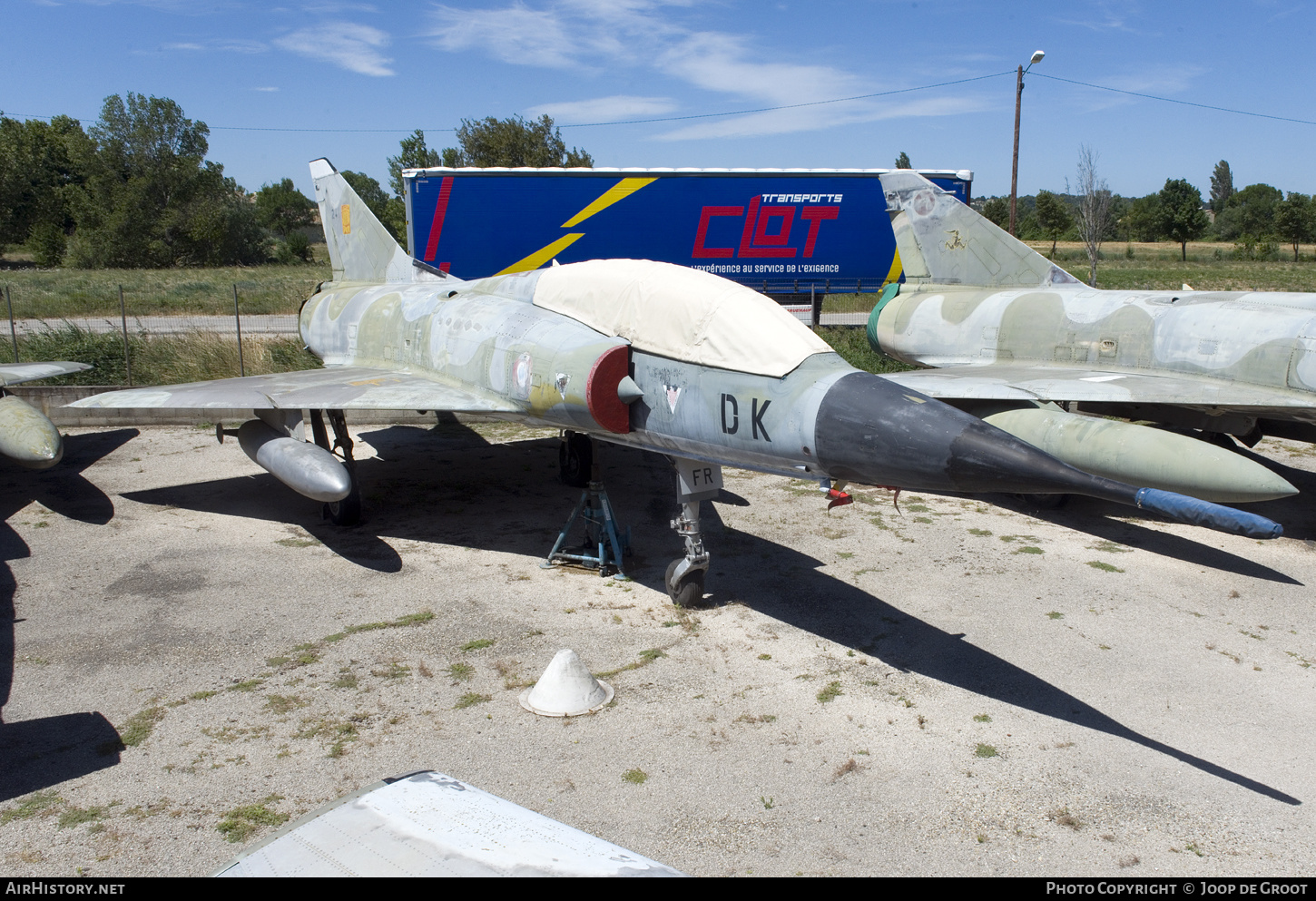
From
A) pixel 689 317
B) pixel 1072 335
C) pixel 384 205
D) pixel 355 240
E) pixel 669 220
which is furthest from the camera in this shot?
pixel 384 205

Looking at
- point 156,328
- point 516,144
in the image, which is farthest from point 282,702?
point 516,144

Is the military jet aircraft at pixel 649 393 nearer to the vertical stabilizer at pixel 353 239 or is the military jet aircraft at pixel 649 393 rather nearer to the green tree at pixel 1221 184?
the vertical stabilizer at pixel 353 239

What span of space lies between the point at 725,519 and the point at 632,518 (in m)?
1.18

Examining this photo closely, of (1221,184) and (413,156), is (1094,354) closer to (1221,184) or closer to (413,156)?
(413,156)

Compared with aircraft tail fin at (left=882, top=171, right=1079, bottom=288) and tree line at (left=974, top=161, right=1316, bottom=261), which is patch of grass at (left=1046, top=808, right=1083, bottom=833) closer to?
aircraft tail fin at (left=882, top=171, right=1079, bottom=288)

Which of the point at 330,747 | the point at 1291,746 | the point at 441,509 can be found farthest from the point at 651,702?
the point at 441,509

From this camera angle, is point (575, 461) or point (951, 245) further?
point (951, 245)

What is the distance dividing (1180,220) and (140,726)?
309 feet

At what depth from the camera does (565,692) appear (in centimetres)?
618

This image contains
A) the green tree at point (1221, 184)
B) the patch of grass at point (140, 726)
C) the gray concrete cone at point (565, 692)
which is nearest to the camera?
the patch of grass at point (140, 726)

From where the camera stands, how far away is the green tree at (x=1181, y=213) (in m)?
80.2

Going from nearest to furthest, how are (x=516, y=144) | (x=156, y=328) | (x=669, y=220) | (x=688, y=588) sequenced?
(x=688, y=588) → (x=669, y=220) → (x=156, y=328) → (x=516, y=144)

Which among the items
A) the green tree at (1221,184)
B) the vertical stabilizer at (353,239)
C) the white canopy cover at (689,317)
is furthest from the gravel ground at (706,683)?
the green tree at (1221,184)

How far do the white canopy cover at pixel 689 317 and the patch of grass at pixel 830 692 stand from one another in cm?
245
